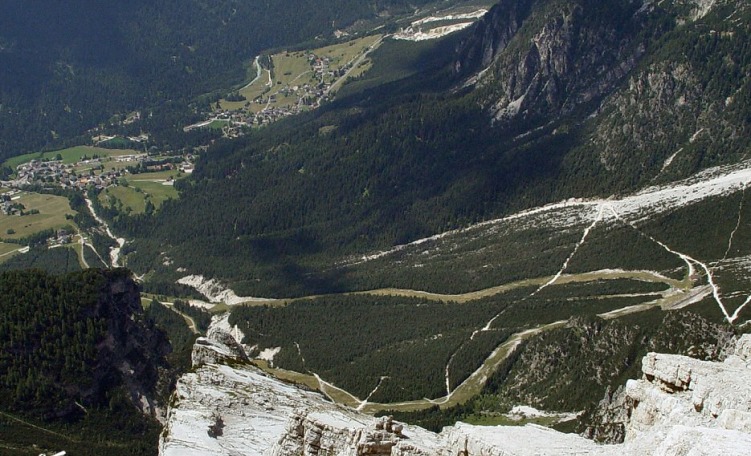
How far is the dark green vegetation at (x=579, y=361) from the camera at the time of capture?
119m

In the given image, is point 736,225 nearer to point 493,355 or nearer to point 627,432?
point 493,355

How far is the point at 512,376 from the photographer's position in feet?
489

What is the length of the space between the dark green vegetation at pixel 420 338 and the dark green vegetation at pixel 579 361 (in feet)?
34.6

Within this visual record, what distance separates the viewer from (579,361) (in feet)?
450

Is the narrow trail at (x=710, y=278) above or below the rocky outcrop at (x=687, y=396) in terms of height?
above

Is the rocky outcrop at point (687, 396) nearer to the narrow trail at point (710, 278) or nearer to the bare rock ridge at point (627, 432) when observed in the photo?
the bare rock ridge at point (627, 432)

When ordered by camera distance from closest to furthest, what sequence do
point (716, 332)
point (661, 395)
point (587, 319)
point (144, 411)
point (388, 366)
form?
1. point (661, 395)
2. point (716, 332)
3. point (144, 411)
4. point (587, 319)
5. point (388, 366)

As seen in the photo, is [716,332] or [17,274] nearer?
[716,332]

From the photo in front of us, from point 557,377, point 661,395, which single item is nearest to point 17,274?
point 557,377

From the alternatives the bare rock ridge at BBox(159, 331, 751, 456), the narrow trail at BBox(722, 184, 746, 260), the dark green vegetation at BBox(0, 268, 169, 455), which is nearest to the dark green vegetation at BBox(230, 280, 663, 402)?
the narrow trail at BBox(722, 184, 746, 260)

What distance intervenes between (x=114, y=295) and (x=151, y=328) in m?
6.62

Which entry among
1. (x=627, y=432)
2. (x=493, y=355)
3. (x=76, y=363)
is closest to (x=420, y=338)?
(x=493, y=355)

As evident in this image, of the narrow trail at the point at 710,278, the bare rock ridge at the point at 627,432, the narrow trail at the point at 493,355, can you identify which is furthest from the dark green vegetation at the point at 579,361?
the bare rock ridge at the point at 627,432

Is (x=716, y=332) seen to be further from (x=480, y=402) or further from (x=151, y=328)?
(x=151, y=328)
